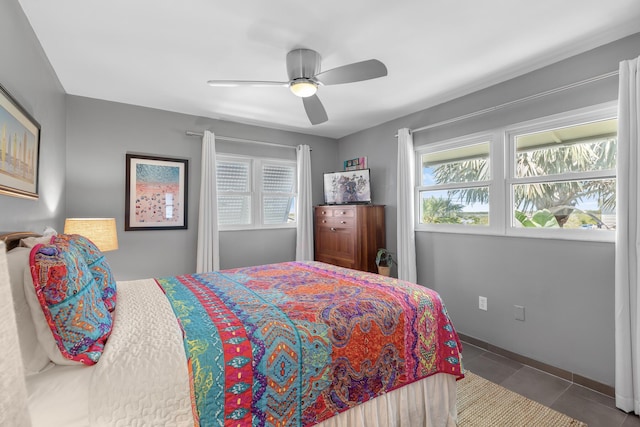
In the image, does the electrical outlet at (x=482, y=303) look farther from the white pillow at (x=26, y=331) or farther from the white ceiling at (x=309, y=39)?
the white pillow at (x=26, y=331)

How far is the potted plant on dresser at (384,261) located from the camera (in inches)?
149

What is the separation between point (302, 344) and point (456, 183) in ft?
8.80

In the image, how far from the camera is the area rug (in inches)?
75.0

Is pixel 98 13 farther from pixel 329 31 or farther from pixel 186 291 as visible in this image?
pixel 186 291

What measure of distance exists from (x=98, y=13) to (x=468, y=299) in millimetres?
3787

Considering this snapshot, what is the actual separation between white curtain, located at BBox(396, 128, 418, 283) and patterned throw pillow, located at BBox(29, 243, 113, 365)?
118 inches

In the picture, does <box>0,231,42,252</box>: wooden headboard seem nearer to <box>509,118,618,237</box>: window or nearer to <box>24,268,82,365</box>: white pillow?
<box>24,268,82,365</box>: white pillow

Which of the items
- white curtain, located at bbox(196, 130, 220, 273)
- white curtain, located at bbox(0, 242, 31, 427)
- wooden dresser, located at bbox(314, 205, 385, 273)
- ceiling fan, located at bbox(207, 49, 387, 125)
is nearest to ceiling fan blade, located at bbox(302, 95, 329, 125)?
ceiling fan, located at bbox(207, 49, 387, 125)

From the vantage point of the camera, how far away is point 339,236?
13.5ft

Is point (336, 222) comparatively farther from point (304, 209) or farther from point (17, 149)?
point (17, 149)

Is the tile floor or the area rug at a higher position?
the area rug

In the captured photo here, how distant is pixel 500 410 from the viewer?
6.66 feet

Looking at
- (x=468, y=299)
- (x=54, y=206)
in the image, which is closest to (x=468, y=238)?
(x=468, y=299)

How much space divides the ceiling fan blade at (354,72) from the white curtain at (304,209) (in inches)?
89.1
